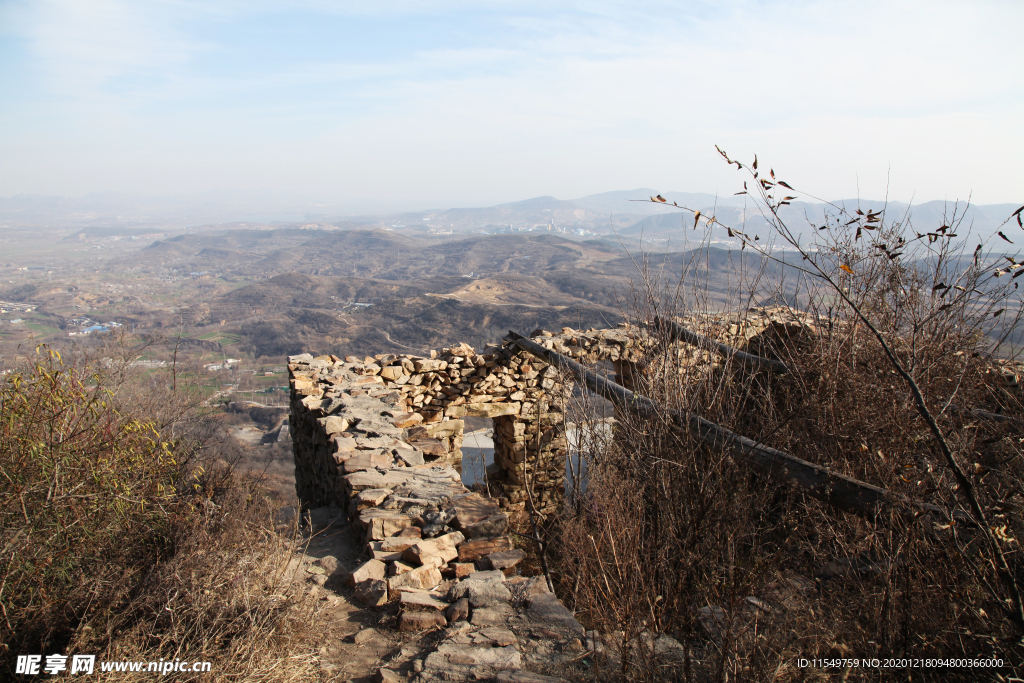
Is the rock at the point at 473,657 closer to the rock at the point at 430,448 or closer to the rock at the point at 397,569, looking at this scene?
the rock at the point at 397,569

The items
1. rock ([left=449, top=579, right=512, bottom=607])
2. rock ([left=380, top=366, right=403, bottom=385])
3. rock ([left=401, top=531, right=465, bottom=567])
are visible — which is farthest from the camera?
rock ([left=380, top=366, right=403, bottom=385])

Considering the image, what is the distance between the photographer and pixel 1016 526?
2.41 m

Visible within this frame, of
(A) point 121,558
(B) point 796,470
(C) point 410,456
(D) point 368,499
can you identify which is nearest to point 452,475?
(C) point 410,456

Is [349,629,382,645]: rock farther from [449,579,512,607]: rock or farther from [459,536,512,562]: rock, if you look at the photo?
[459,536,512,562]: rock

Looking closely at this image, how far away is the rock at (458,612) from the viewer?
8.74ft

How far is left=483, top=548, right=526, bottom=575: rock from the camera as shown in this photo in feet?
10.5

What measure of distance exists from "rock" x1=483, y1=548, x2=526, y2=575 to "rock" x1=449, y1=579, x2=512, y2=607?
25 cm

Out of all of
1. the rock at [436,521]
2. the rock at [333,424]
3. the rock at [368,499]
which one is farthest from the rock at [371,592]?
the rock at [333,424]

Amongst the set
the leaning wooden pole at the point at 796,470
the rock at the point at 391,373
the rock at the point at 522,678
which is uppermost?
the leaning wooden pole at the point at 796,470

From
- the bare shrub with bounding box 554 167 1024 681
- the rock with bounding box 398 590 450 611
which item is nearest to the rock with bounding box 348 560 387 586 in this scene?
the rock with bounding box 398 590 450 611

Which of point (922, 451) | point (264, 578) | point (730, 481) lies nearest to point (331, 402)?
point (264, 578)

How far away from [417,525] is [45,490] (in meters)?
2.04

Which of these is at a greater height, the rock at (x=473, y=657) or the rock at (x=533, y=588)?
the rock at (x=473, y=657)

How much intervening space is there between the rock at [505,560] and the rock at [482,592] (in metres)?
0.25
